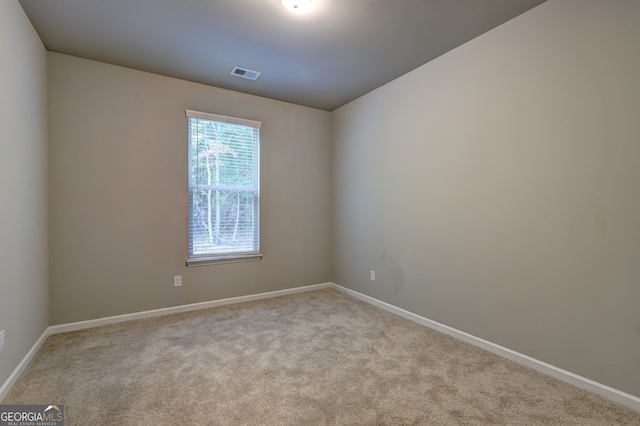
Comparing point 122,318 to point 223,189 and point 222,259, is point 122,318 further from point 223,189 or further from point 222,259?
point 223,189

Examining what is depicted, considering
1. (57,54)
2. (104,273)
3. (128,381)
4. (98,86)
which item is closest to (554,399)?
(128,381)

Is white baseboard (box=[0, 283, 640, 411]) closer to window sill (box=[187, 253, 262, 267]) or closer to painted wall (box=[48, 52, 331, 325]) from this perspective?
painted wall (box=[48, 52, 331, 325])

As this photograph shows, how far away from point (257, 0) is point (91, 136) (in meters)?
2.25

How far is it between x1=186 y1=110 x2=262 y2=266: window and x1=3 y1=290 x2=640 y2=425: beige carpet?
1056 mm

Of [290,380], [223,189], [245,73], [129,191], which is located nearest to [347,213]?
[223,189]

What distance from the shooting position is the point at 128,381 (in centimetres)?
211

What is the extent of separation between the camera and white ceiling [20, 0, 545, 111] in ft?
7.50

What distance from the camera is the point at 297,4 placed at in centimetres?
223

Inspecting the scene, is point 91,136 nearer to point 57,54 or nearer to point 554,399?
point 57,54

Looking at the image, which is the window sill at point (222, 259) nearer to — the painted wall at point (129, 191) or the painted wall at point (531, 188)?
the painted wall at point (129, 191)

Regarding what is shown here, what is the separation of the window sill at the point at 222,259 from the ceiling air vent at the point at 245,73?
219 cm

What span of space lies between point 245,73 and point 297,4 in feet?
4.42

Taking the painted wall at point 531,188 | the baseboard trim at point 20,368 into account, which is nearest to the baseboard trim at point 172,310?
the baseboard trim at point 20,368

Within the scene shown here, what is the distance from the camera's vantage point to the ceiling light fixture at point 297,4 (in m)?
2.20
